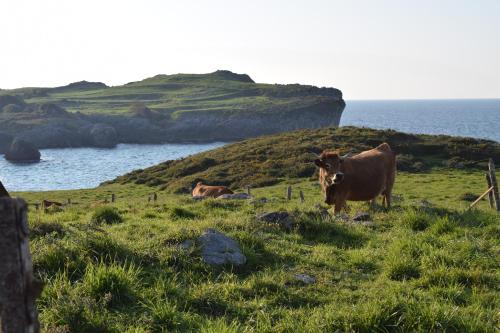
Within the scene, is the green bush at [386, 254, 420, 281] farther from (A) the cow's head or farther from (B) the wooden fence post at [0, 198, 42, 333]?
(B) the wooden fence post at [0, 198, 42, 333]

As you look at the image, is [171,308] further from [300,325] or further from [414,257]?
[414,257]

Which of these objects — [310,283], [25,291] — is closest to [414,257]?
[310,283]

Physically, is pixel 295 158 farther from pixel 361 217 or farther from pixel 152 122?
pixel 152 122

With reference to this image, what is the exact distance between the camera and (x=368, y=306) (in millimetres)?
5852

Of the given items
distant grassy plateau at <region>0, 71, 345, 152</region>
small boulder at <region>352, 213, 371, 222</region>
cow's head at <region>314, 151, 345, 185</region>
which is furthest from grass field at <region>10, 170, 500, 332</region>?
distant grassy plateau at <region>0, 71, 345, 152</region>

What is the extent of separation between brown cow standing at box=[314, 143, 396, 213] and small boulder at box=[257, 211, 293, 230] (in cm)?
211

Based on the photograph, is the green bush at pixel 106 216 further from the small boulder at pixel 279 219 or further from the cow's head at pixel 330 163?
the cow's head at pixel 330 163

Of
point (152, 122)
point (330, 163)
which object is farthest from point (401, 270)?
point (152, 122)

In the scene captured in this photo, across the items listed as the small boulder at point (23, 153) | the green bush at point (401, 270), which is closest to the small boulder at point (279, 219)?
the green bush at point (401, 270)

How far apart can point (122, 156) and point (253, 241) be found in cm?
12296

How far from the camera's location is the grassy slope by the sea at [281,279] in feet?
18.6

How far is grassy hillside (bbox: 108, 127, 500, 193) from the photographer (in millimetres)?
47688

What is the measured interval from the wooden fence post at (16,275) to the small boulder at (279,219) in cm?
819

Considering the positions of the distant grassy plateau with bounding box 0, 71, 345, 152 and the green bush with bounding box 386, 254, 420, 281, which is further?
the distant grassy plateau with bounding box 0, 71, 345, 152
